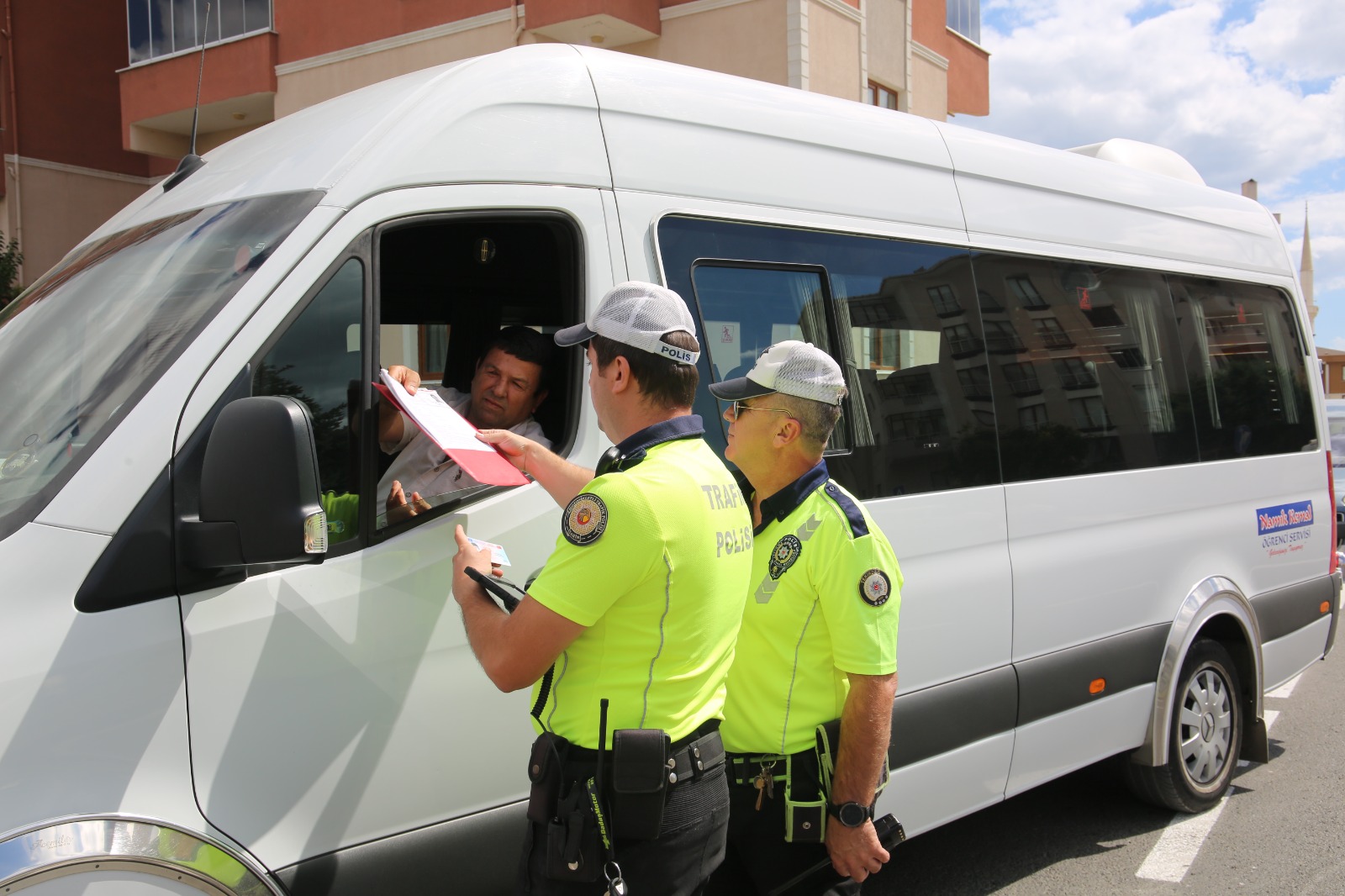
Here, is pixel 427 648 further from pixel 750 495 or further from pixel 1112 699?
pixel 1112 699

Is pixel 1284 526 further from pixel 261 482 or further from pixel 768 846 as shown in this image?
pixel 261 482

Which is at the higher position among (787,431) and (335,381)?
(335,381)

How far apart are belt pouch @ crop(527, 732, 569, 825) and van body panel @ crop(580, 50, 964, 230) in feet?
5.24

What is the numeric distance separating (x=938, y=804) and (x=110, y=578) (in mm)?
2794

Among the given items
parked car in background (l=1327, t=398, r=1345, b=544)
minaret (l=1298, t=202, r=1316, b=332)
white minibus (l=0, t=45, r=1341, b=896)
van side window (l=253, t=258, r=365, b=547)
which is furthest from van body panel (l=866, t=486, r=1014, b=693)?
minaret (l=1298, t=202, r=1316, b=332)

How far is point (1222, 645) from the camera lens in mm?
5301

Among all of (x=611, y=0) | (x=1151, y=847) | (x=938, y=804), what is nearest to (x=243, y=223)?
(x=938, y=804)

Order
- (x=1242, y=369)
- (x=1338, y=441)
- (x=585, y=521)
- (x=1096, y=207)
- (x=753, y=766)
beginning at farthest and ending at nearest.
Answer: (x=1338, y=441)
(x=1242, y=369)
(x=1096, y=207)
(x=753, y=766)
(x=585, y=521)

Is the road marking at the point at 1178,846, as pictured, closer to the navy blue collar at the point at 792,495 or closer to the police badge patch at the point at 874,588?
the police badge patch at the point at 874,588

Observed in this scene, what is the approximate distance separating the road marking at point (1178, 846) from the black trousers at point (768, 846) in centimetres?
272

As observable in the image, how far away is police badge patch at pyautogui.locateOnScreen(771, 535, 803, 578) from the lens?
2.51 meters

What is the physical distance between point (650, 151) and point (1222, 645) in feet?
12.6

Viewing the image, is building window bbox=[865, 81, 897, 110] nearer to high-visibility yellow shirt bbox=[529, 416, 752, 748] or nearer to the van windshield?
the van windshield

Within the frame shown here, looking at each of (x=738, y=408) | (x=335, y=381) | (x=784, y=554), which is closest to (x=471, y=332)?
(x=335, y=381)
